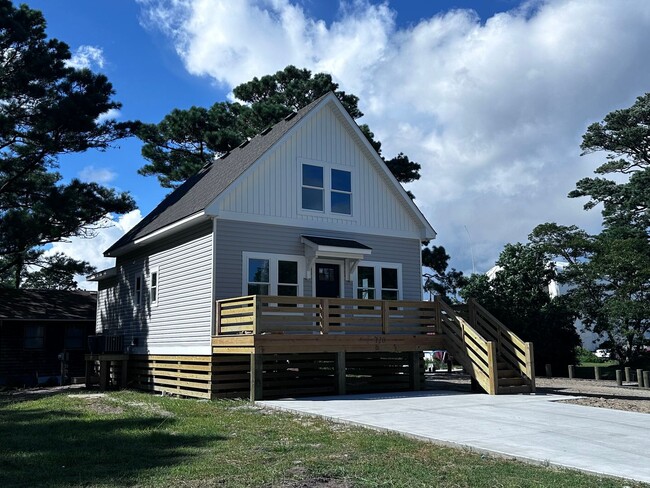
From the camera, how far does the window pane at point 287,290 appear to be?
56.6 ft

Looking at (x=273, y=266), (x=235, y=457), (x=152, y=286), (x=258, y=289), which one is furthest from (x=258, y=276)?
(x=235, y=457)

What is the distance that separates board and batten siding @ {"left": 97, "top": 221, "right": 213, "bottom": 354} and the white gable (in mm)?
1326

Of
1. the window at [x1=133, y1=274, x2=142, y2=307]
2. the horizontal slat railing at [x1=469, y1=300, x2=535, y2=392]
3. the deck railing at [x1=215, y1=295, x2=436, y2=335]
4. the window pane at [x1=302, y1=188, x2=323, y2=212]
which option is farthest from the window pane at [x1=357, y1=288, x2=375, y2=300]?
the window at [x1=133, y1=274, x2=142, y2=307]

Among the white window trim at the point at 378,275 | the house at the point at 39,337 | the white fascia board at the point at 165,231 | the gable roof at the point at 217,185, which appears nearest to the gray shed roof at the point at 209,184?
the gable roof at the point at 217,185

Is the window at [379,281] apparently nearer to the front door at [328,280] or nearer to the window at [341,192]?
the front door at [328,280]

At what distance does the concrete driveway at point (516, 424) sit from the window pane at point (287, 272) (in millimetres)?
3607

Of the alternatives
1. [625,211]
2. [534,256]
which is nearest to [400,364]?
[534,256]

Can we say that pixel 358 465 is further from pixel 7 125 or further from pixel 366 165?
pixel 7 125

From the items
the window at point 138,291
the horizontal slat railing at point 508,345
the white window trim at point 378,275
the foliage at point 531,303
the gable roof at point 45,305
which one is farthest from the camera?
the foliage at point 531,303

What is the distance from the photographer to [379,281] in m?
19.1

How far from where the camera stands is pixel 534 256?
31.9 metres

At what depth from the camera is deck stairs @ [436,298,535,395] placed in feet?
50.9

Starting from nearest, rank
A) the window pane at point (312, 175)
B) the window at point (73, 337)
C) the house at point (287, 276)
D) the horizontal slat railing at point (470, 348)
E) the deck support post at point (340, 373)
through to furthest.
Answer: the horizontal slat railing at point (470, 348) < the house at point (287, 276) < the deck support post at point (340, 373) < the window pane at point (312, 175) < the window at point (73, 337)

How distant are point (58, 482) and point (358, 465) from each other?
327 centimetres
